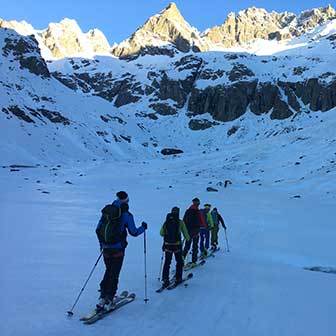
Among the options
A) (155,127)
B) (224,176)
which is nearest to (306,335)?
(224,176)

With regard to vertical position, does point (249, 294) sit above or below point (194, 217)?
below

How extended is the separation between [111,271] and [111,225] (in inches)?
39.2

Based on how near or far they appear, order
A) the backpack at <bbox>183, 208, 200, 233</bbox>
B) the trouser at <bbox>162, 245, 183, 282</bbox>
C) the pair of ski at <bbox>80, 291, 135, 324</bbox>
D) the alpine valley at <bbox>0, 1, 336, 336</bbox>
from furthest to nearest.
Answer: the backpack at <bbox>183, 208, 200, 233</bbox> → the trouser at <bbox>162, 245, 183, 282</bbox> → the alpine valley at <bbox>0, 1, 336, 336</bbox> → the pair of ski at <bbox>80, 291, 135, 324</bbox>

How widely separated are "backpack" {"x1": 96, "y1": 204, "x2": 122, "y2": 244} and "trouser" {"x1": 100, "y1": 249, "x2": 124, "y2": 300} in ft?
0.85

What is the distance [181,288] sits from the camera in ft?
41.5

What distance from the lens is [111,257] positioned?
10062mm

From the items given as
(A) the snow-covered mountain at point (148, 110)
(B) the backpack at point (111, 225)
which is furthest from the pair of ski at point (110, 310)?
(A) the snow-covered mountain at point (148, 110)

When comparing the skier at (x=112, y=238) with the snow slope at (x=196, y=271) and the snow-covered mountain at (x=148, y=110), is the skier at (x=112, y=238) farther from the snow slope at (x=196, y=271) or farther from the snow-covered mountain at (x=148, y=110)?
the snow-covered mountain at (x=148, y=110)

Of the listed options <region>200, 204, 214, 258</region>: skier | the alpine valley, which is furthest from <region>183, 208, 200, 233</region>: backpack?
<region>200, 204, 214, 258</region>: skier

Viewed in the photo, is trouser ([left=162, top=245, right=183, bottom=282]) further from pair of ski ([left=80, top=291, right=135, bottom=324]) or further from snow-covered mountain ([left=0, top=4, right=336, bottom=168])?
snow-covered mountain ([left=0, top=4, right=336, bottom=168])

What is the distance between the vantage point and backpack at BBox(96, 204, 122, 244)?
387 inches

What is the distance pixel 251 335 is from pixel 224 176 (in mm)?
52629

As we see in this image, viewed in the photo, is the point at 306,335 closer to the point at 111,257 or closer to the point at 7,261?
the point at 111,257

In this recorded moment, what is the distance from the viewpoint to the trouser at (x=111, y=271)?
1004 centimetres
